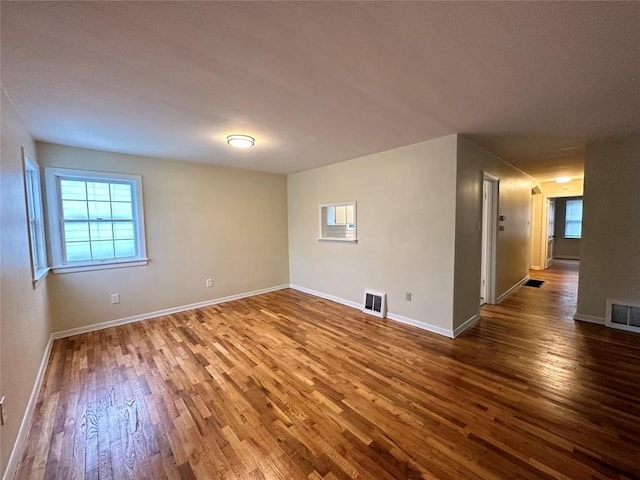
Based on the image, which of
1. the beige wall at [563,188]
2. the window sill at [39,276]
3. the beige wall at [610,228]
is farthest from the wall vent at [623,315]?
the window sill at [39,276]

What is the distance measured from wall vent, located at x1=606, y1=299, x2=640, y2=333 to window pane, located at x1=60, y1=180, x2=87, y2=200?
7.12 meters

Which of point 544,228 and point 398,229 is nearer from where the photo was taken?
point 398,229

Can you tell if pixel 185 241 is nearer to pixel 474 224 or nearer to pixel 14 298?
pixel 14 298

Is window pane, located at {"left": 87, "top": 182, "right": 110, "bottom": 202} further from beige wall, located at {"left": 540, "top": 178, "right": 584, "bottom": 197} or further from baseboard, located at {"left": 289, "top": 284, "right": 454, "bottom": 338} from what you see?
beige wall, located at {"left": 540, "top": 178, "right": 584, "bottom": 197}

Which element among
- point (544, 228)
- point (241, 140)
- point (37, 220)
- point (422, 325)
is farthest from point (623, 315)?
point (37, 220)

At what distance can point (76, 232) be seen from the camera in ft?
11.3

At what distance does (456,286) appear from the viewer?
3.14 meters

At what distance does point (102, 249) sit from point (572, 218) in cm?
1296

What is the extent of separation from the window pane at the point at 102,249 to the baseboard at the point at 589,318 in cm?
666

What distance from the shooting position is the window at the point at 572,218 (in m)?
8.91

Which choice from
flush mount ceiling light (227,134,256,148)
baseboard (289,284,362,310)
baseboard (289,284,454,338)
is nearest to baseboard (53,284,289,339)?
baseboard (289,284,362,310)

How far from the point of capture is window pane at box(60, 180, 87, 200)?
3.35 m

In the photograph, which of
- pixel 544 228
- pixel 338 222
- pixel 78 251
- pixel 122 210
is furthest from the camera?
pixel 544 228

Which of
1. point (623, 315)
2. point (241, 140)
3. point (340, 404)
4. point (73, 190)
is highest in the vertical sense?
point (241, 140)
